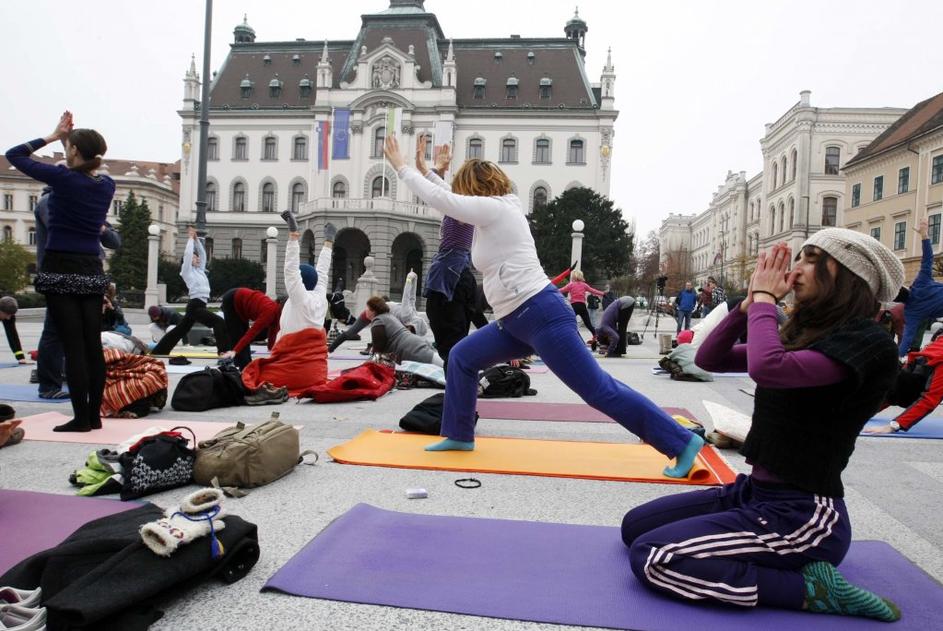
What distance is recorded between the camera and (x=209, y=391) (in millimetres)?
6613

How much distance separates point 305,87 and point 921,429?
5580 centimetres

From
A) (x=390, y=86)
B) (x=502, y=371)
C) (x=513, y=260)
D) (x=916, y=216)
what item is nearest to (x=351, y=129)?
(x=390, y=86)

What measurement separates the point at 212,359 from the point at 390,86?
42990 millimetres

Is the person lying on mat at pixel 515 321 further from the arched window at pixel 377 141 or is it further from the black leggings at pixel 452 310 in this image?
the arched window at pixel 377 141

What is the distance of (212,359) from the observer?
452 inches

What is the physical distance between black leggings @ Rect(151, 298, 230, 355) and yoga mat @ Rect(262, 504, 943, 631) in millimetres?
7860

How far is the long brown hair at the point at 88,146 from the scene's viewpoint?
197 inches

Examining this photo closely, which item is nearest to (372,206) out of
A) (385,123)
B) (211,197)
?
(385,123)

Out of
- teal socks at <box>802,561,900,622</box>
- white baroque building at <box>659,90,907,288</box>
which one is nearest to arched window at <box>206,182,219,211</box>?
white baroque building at <box>659,90,907,288</box>

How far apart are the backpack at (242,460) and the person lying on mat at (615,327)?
1084 centimetres

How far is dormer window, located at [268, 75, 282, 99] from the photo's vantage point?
55.3 metres

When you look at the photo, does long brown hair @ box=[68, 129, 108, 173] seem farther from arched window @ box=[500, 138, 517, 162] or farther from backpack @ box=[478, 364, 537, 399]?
arched window @ box=[500, 138, 517, 162]

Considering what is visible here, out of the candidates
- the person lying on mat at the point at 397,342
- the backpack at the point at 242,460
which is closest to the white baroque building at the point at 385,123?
the person lying on mat at the point at 397,342

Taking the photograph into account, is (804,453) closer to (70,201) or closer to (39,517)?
(39,517)
